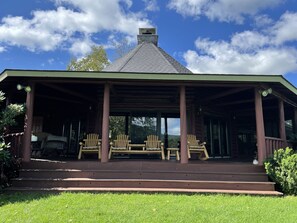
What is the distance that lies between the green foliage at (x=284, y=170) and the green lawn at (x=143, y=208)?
0.38 meters

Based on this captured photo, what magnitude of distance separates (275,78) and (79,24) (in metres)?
20.5

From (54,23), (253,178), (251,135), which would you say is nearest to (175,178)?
(253,178)

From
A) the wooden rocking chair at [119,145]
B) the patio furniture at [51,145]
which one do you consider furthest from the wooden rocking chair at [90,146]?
the patio furniture at [51,145]

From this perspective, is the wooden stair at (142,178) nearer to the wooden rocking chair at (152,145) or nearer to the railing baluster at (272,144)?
the railing baluster at (272,144)

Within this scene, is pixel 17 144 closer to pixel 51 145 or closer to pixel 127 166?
pixel 51 145

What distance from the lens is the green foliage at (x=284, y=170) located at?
581 cm

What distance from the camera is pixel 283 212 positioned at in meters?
4.55

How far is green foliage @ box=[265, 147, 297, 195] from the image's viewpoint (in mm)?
5809

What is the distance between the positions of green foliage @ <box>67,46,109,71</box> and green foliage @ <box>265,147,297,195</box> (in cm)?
1900

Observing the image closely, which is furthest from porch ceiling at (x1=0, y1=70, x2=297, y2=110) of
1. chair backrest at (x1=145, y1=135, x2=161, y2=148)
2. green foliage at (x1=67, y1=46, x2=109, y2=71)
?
green foliage at (x1=67, y1=46, x2=109, y2=71)

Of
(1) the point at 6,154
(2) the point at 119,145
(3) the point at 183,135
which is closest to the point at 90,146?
(2) the point at 119,145

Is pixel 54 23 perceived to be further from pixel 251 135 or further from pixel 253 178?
pixel 253 178

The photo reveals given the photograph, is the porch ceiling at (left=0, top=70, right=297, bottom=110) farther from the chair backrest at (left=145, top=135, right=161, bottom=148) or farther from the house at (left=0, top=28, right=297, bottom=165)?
the chair backrest at (left=145, top=135, right=161, bottom=148)

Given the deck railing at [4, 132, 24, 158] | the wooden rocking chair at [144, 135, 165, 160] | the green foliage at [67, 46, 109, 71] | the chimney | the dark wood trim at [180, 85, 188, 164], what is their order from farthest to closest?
Result: 1. the green foliage at [67, 46, 109, 71]
2. the chimney
3. the wooden rocking chair at [144, 135, 165, 160]
4. the deck railing at [4, 132, 24, 158]
5. the dark wood trim at [180, 85, 188, 164]
